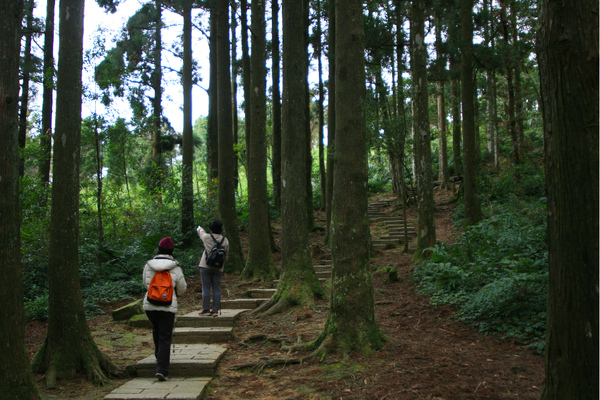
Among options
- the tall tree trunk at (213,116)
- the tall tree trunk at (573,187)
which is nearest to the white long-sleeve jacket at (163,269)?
the tall tree trunk at (573,187)

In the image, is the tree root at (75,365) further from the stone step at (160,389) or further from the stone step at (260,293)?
the stone step at (260,293)

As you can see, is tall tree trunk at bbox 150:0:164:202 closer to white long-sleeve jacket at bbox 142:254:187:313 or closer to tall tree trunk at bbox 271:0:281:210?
tall tree trunk at bbox 271:0:281:210

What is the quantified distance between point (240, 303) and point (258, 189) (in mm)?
3560

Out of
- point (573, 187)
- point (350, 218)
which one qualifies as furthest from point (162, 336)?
point (573, 187)

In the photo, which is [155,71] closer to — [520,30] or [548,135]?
[520,30]

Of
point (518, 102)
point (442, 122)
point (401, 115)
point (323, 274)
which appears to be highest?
point (442, 122)

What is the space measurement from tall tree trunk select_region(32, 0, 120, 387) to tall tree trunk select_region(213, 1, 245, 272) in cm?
702

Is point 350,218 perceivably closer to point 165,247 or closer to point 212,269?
point 165,247

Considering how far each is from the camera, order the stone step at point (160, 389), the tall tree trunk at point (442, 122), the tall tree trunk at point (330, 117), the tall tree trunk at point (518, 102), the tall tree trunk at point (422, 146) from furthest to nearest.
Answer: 1. the tall tree trunk at point (442, 122)
2. the tall tree trunk at point (518, 102)
3. the tall tree trunk at point (330, 117)
4. the tall tree trunk at point (422, 146)
5. the stone step at point (160, 389)

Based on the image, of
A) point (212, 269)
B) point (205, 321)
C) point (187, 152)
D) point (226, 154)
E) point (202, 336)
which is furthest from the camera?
point (187, 152)

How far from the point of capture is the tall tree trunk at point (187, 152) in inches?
641

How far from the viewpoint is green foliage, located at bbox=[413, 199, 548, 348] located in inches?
246

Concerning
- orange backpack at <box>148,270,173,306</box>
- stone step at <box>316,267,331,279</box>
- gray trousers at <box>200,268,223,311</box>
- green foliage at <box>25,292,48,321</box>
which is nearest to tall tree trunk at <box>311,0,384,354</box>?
orange backpack at <box>148,270,173,306</box>

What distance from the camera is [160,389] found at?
5051 mm
